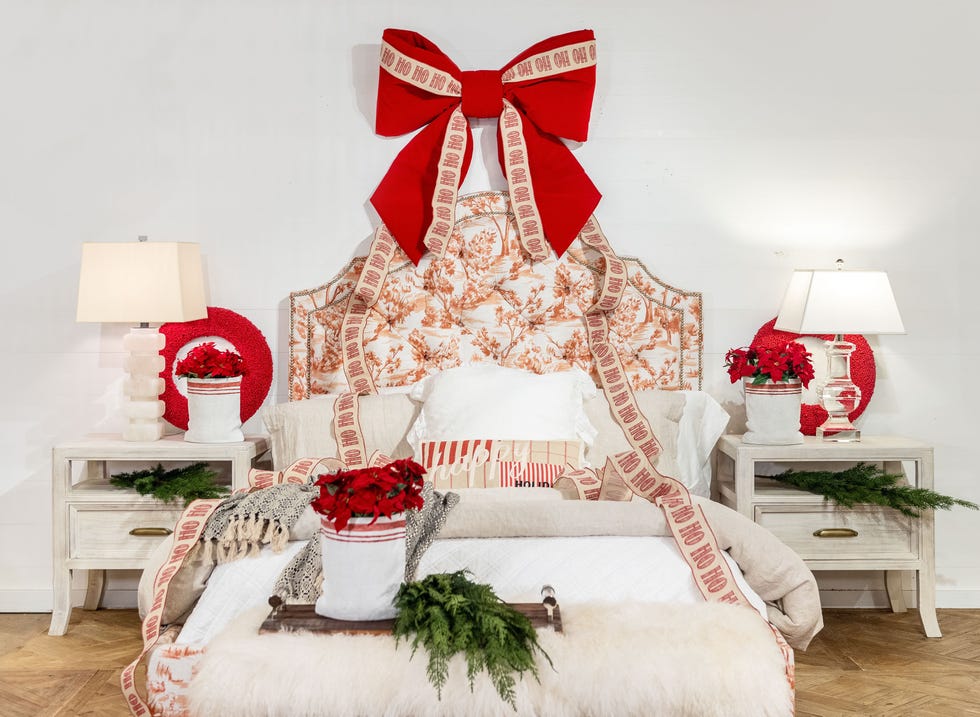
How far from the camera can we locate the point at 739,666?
1777mm

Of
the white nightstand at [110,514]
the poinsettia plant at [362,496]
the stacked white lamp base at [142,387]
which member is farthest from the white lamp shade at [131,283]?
the poinsettia plant at [362,496]

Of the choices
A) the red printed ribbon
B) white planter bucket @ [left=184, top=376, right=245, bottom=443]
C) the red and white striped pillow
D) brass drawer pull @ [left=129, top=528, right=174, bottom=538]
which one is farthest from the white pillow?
the red printed ribbon

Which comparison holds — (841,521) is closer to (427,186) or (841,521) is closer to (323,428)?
(323,428)

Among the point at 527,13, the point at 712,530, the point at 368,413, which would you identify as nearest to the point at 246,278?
the point at 368,413

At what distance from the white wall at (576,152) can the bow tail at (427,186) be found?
Answer: 9 cm

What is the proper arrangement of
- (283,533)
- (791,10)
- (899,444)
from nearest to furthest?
Answer: 1. (283,533)
2. (899,444)
3. (791,10)

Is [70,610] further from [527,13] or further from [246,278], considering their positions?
[527,13]

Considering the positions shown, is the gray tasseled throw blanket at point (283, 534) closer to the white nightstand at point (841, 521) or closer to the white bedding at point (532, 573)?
the white bedding at point (532, 573)

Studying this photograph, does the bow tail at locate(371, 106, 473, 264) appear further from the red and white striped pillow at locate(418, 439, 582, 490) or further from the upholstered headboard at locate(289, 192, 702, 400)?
the red and white striped pillow at locate(418, 439, 582, 490)

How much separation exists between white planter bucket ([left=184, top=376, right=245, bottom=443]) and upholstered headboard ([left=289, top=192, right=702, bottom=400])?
1.09 ft

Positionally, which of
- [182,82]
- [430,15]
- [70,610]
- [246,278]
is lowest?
[70,610]

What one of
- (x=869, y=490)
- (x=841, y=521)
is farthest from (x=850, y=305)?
(x=841, y=521)

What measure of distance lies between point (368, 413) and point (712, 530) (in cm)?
151

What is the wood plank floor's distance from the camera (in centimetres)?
273
